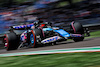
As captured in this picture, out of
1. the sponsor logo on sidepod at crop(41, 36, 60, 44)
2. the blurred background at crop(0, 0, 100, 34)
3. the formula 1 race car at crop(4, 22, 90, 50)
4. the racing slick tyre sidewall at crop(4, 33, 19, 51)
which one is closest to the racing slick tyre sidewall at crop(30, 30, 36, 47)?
the formula 1 race car at crop(4, 22, 90, 50)

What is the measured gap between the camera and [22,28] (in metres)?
7.34

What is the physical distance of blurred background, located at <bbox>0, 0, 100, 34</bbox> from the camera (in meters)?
11.5

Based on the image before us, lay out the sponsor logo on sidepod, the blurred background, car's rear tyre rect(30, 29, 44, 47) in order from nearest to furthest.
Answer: car's rear tyre rect(30, 29, 44, 47) → the sponsor logo on sidepod → the blurred background

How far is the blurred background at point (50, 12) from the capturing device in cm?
1150

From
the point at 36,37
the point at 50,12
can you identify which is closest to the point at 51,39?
the point at 36,37

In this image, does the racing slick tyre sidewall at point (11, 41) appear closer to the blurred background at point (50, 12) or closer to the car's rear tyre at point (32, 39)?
the car's rear tyre at point (32, 39)

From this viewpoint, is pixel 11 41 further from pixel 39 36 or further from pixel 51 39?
pixel 51 39

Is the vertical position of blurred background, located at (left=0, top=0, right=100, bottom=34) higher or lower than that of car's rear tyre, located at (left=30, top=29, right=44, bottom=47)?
higher

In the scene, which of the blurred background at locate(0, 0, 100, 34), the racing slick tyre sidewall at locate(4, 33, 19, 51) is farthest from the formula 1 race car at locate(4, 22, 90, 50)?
the blurred background at locate(0, 0, 100, 34)

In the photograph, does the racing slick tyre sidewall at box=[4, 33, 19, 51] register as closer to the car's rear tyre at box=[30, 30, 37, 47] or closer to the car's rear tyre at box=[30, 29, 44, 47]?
the car's rear tyre at box=[30, 30, 37, 47]

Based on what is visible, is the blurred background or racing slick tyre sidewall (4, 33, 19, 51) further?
the blurred background

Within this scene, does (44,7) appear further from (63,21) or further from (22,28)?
(22,28)

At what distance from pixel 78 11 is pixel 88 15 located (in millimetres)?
722

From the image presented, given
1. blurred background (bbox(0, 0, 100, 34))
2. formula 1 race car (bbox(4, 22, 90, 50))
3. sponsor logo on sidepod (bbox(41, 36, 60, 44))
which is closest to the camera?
formula 1 race car (bbox(4, 22, 90, 50))
